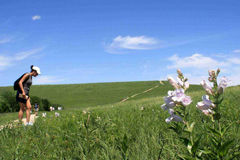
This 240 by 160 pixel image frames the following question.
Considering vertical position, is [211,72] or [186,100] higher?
[211,72]

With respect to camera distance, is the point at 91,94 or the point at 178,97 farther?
the point at 91,94

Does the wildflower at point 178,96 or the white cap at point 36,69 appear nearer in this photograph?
the wildflower at point 178,96

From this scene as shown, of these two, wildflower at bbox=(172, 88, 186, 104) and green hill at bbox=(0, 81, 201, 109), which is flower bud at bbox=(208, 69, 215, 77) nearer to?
wildflower at bbox=(172, 88, 186, 104)

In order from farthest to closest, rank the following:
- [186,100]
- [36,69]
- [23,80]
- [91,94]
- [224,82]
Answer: [91,94], [36,69], [23,80], [224,82], [186,100]

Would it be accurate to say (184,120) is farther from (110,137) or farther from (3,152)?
(3,152)

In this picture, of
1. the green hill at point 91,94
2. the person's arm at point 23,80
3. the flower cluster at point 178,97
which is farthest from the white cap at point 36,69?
the green hill at point 91,94

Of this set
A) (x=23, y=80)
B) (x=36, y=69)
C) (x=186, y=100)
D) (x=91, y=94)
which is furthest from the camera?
(x=91, y=94)

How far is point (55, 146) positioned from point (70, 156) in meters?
0.60

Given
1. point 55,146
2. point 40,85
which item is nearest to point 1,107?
point 55,146

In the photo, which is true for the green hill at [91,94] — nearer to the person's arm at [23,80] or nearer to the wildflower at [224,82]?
the person's arm at [23,80]

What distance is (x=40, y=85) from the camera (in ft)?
189

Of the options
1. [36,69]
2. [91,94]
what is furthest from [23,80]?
[91,94]

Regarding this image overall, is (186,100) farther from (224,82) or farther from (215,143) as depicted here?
(215,143)

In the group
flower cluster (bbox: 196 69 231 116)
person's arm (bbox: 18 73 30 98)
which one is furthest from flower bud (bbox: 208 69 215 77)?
person's arm (bbox: 18 73 30 98)
